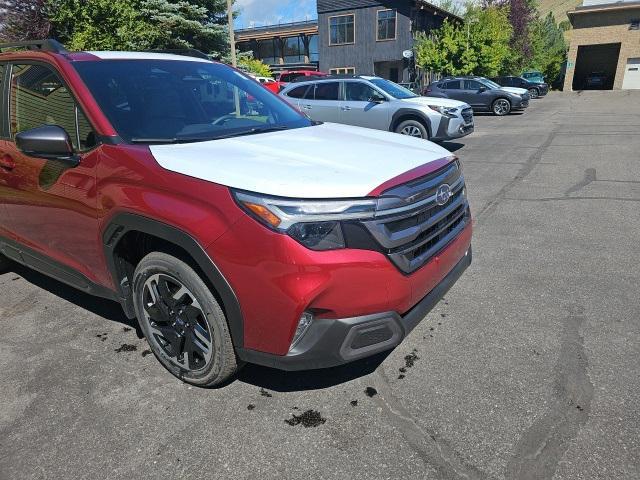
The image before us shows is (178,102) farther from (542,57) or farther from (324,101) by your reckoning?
(542,57)

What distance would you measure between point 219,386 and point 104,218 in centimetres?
117

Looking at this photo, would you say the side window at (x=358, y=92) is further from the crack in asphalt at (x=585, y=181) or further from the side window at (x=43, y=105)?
the side window at (x=43, y=105)

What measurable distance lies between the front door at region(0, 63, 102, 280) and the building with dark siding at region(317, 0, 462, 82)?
32.6 metres

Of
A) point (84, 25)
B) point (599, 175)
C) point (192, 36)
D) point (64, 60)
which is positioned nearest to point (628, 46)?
point (192, 36)

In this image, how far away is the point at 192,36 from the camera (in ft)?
61.3

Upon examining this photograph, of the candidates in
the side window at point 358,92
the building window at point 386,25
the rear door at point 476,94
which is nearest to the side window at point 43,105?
the side window at point 358,92

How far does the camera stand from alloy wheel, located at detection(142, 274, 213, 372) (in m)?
2.52

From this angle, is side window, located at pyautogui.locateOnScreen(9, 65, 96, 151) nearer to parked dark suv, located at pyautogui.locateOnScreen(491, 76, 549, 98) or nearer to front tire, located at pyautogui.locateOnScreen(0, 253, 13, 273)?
front tire, located at pyautogui.locateOnScreen(0, 253, 13, 273)

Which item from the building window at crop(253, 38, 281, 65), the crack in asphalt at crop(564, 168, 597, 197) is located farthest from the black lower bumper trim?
the building window at crop(253, 38, 281, 65)

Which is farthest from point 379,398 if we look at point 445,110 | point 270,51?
point 270,51

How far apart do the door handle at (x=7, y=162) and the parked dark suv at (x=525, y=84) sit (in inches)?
1142

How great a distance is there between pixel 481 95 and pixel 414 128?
12137 millimetres

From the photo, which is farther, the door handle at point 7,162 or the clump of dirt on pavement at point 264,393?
the door handle at point 7,162

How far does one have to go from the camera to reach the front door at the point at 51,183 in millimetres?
2758
